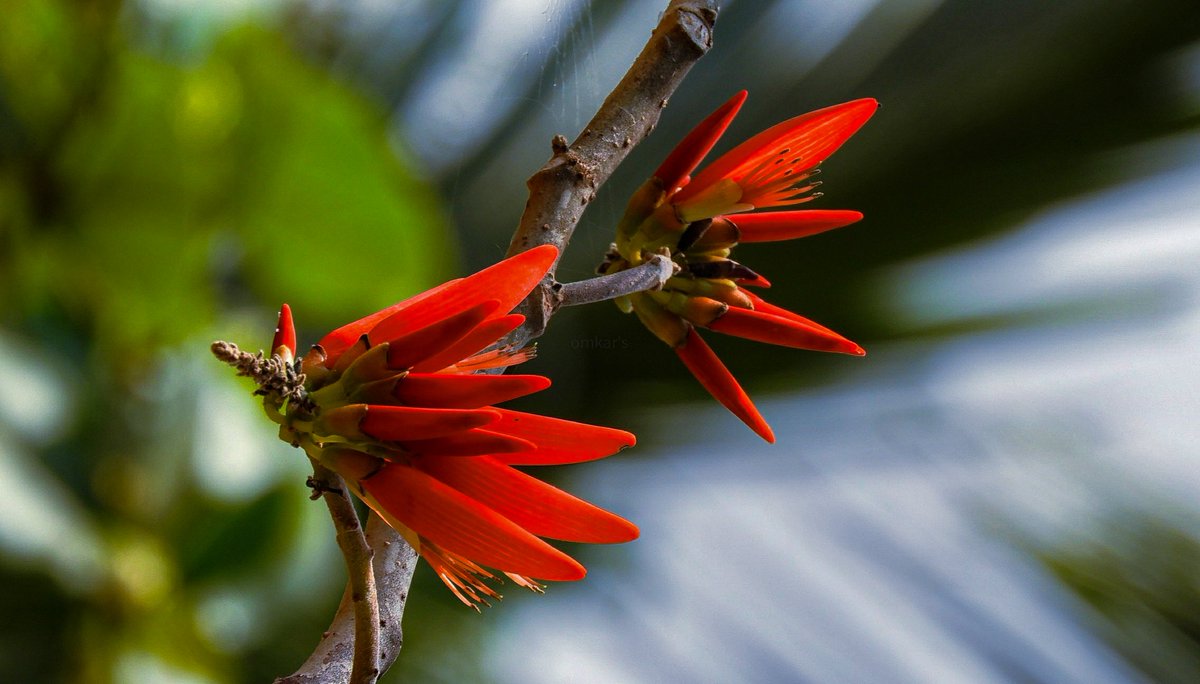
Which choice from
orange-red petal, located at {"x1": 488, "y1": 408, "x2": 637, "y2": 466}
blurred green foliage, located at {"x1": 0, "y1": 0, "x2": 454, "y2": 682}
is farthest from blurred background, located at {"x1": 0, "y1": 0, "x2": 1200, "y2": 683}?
orange-red petal, located at {"x1": 488, "y1": 408, "x2": 637, "y2": 466}

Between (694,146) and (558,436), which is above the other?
(694,146)

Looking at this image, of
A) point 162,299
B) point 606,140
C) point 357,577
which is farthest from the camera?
point 162,299

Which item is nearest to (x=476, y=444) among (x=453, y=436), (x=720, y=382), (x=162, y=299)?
(x=453, y=436)

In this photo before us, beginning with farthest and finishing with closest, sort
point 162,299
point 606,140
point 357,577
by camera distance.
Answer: point 162,299 < point 606,140 < point 357,577

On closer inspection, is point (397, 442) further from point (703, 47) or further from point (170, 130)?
point (170, 130)

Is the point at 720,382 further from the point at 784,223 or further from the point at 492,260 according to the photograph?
the point at 492,260

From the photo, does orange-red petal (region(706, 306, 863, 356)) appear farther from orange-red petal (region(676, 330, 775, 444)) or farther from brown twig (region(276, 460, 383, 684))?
brown twig (region(276, 460, 383, 684))

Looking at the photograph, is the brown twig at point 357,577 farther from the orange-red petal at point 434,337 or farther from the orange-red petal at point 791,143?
the orange-red petal at point 791,143

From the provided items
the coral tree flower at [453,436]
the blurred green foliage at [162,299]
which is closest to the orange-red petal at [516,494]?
the coral tree flower at [453,436]
